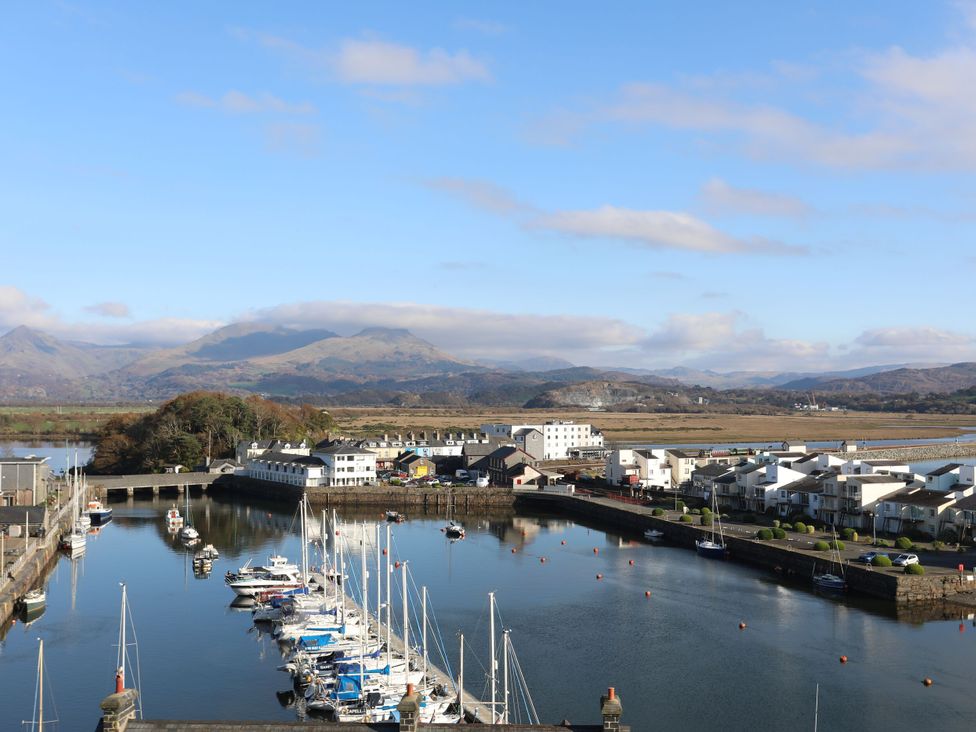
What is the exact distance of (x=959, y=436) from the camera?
14438 centimetres

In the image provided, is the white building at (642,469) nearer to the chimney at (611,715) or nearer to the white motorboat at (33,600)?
the white motorboat at (33,600)

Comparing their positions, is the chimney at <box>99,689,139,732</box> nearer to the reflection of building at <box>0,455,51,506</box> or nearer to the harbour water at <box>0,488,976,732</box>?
the harbour water at <box>0,488,976,732</box>

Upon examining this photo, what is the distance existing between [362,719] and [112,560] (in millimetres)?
30494

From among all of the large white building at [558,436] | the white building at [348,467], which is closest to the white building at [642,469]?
A: the white building at [348,467]

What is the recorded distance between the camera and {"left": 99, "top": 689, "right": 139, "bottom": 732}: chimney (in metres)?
13.1

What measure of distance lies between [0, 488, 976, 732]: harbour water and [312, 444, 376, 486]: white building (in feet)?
83.1

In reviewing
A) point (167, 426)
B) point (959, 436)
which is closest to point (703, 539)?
point (167, 426)

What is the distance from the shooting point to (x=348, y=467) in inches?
3054

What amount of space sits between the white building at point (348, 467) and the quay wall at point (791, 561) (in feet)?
68.6

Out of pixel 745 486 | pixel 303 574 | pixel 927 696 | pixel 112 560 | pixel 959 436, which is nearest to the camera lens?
pixel 927 696

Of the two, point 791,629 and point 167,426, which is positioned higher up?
point 167,426

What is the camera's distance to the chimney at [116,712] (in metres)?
13.1

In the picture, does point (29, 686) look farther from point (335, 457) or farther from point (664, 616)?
point (335, 457)

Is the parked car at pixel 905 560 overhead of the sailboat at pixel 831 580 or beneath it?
overhead
